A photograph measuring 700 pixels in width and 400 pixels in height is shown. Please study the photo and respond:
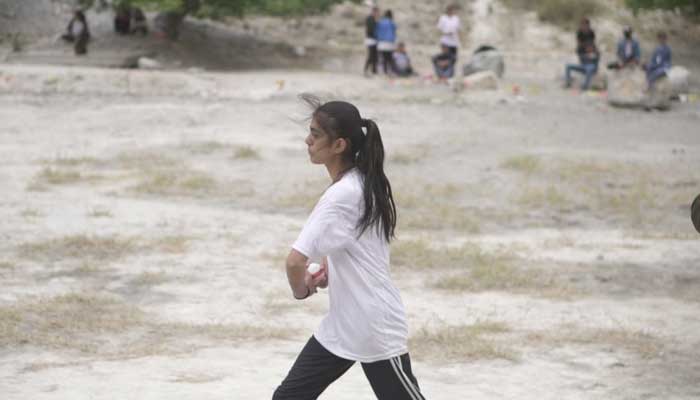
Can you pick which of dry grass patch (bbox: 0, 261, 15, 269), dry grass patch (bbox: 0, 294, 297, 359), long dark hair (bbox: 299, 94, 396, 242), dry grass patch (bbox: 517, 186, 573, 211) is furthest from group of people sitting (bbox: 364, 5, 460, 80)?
long dark hair (bbox: 299, 94, 396, 242)

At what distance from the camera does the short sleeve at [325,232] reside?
3.73 m

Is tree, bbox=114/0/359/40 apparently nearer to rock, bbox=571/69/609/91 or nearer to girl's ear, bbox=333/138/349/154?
rock, bbox=571/69/609/91

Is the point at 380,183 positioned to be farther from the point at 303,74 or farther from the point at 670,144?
the point at 303,74

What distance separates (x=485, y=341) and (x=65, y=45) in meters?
19.3

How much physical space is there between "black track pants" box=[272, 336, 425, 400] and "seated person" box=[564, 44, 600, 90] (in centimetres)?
2005

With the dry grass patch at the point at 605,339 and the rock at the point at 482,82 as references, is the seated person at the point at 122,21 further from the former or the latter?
the dry grass patch at the point at 605,339

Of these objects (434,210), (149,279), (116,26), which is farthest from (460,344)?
(116,26)

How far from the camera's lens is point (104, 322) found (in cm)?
715

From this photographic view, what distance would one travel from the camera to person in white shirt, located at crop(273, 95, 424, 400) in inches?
150

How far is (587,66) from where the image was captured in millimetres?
23359

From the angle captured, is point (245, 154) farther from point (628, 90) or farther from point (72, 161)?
point (628, 90)

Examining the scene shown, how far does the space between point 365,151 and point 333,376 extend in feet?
2.42

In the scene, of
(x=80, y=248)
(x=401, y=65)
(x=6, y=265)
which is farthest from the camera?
(x=401, y=65)

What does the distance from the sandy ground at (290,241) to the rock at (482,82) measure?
2189mm
